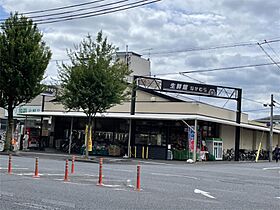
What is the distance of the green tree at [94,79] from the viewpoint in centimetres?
3127

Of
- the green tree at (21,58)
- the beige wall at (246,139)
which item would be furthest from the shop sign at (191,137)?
the beige wall at (246,139)

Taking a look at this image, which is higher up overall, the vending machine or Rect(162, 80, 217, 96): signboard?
Rect(162, 80, 217, 96): signboard

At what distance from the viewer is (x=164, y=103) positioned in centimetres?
3772

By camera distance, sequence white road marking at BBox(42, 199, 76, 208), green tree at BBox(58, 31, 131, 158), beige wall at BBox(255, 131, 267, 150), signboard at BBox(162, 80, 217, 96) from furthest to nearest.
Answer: beige wall at BBox(255, 131, 267, 150)
signboard at BBox(162, 80, 217, 96)
green tree at BBox(58, 31, 131, 158)
white road marking at BBox(42, 199, 76, 208)

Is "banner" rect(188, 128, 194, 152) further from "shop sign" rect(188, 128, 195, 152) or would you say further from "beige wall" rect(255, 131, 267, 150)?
"beige wall" rect(255, 131, 267, 150)

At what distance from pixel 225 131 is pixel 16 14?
21154 millimetres

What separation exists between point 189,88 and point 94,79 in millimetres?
11839

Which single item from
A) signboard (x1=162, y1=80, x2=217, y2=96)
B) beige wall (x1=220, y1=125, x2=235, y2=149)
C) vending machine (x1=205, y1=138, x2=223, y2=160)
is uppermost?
signboard (x1=162, y1=80, x2=217, y2=96)

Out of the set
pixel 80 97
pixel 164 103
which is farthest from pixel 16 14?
pixel 164 103

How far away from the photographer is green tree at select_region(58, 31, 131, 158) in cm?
3127

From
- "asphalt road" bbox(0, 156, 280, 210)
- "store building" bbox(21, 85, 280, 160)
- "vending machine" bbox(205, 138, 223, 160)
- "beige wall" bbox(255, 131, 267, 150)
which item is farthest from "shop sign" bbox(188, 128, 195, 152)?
"beige wall" bbox(255, 131, 267, 150)

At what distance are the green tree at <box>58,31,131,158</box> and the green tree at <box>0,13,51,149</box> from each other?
2393 millimetres

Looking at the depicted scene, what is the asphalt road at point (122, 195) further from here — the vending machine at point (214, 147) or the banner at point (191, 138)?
the vending machine at point (214, 147)

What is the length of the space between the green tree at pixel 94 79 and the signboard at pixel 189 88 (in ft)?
25.9
